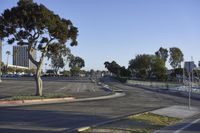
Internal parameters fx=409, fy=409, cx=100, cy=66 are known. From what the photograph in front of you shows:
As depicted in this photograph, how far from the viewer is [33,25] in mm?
31062

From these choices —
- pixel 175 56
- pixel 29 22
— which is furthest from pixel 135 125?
pixel 175 56

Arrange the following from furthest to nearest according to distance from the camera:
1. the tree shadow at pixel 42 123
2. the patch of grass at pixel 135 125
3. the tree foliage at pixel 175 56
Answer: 1. the tree foliage at pixel 175 56
2. the patch of grass at pixel 135 125
3. the tree shadow at pixel 42 123

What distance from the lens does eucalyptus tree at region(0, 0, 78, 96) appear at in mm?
30547

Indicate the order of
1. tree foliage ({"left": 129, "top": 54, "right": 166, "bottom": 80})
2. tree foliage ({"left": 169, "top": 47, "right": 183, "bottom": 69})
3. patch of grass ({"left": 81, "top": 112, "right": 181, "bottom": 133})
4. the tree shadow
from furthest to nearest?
tree foliage ({"left": 169, "top": 47, "right": 183, "bottom": 69}) < tree foliage ({"left": 129, "top": 54, "right": 166, "bottom": 80}) < patch of grass ({"left": 81, "top": 112, "right": 181, "bottom": 133}) < the tree shadow

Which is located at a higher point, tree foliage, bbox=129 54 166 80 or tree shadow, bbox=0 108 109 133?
tree foliage, bbox=129 54 166 80

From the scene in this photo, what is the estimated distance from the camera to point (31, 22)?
30.8m

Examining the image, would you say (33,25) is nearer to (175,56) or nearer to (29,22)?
(29,22)

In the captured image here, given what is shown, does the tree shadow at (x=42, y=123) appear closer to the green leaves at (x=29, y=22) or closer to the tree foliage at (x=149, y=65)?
the green leaves at (x=29, y=22)

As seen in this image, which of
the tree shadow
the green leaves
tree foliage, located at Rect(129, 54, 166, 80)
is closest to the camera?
the tree shadow

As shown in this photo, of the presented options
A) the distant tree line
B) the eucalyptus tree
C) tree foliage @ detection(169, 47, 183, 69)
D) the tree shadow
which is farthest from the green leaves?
tree foliage @ detection(169, 47, 183, 69)

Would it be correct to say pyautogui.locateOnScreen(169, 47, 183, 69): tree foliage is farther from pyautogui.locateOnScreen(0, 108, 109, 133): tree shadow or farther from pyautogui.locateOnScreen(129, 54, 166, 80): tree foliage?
pyautogui.locateOnScreen(0, 108, 109, 133): tree shadow

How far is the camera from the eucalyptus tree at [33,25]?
100 feet

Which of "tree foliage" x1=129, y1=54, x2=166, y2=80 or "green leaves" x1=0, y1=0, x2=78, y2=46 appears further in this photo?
"tree foliage" x1=129, y1=54, x2=166, y2=80

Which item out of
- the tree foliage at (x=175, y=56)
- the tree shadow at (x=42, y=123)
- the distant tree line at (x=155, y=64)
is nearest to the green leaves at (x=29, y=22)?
the tree shadow at (x=42, y=123)
